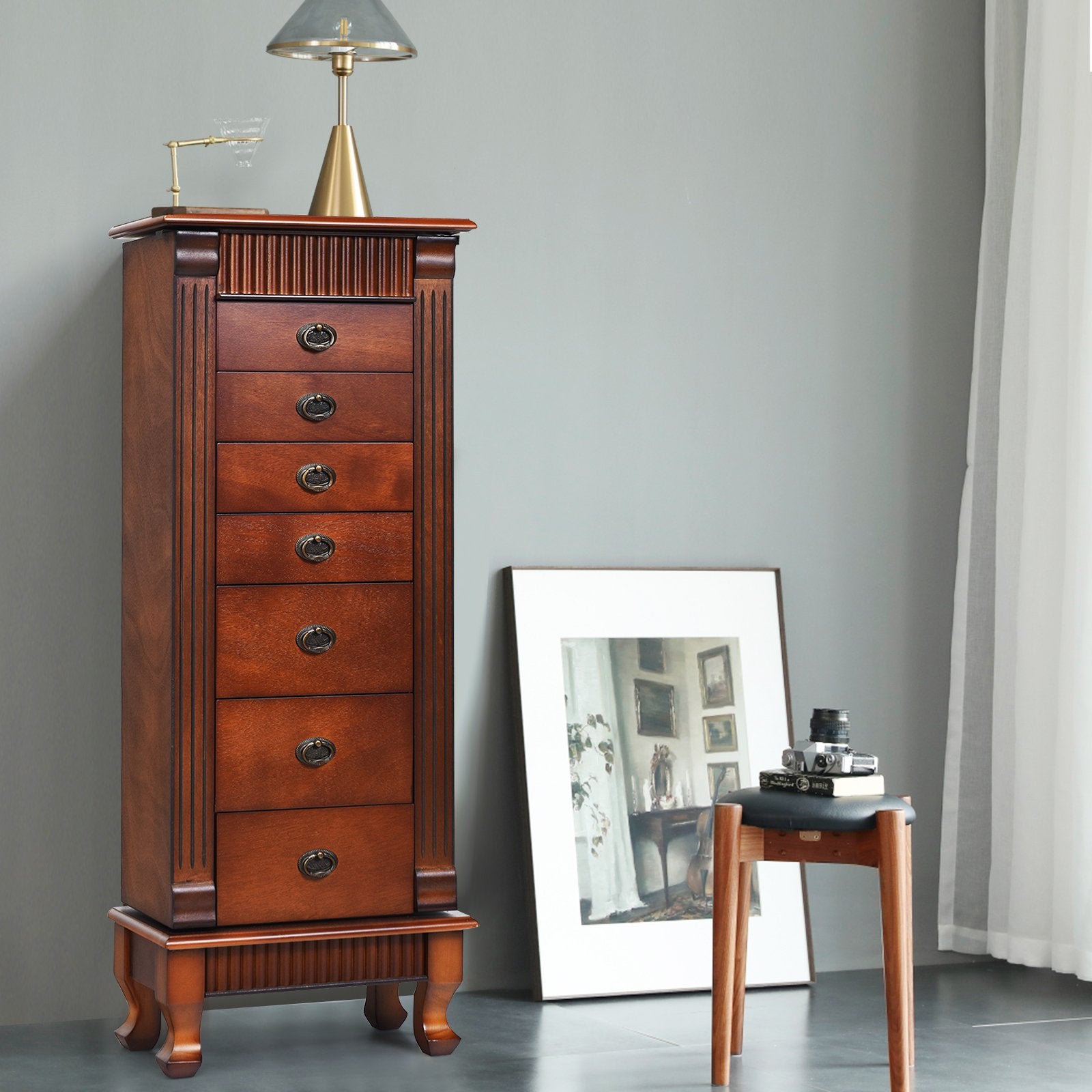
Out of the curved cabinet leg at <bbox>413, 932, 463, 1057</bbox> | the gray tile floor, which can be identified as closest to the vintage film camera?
the gray tile floor

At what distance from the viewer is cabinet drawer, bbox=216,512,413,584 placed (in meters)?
2.73

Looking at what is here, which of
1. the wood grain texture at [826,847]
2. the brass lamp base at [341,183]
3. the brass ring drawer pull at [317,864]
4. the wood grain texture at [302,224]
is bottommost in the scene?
the brass ring drawer pull at [317,864]

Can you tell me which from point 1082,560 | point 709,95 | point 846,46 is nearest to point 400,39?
point 709,95

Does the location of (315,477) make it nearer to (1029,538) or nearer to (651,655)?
(651,655)

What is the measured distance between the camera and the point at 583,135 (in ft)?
11.2

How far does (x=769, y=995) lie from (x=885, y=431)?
3.97 ft

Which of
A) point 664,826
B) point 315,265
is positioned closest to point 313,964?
point 664,826

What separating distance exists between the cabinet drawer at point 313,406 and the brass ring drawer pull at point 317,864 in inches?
26.4

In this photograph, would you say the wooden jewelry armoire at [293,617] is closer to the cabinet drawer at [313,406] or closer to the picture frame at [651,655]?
the cabinet drawer at [313,406]

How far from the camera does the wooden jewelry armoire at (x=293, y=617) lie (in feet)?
8.86

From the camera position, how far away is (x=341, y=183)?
2898mm

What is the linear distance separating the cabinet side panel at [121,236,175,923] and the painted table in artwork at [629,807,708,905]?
3.25 ft

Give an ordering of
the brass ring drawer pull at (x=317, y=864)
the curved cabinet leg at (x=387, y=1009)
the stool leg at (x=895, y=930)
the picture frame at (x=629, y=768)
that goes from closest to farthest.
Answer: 1. the stool leg at (x=895, y=930)
2. the brass ring drawer pull at (x=317, y=864)
3. the curved cabinet leg at (x=387, y=1009)
4. the picture frame at (x=629, y=768)

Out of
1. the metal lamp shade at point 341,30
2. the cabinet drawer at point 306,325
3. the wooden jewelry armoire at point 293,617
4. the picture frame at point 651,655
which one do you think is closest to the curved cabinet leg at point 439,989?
the wooden jewelry armoire at point 293,617
